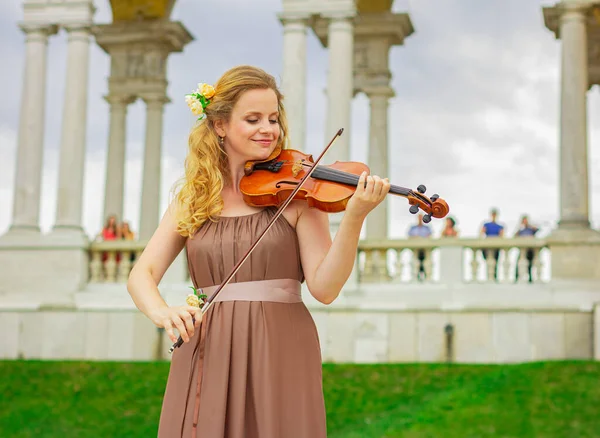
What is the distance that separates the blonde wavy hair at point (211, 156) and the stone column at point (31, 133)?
25.2 meters

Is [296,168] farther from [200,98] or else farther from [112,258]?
[112,258]

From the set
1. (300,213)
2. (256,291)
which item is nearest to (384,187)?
(300,213)

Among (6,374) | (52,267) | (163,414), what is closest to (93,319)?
(52,267)

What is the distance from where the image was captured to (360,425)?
18.0 m

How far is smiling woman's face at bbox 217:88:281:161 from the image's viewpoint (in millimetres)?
5352

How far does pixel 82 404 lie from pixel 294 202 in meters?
16.5

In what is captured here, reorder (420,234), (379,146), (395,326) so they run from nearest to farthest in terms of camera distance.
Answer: (395,326) < (420,234) < (379,146)

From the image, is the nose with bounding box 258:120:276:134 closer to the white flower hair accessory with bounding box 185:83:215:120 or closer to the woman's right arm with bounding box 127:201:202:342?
the white flower hair accessory with bounding box 185:83:215:120

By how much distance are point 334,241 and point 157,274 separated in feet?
3.38

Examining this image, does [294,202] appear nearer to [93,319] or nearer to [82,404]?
[82,404]

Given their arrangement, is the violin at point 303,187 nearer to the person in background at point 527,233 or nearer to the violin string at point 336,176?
the violin string at point 336,176

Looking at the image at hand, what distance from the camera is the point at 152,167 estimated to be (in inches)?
1446

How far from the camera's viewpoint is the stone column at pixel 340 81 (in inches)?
1136

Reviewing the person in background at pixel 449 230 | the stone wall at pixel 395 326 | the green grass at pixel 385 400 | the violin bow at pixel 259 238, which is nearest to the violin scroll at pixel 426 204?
the violin bow at pixel 259 238
